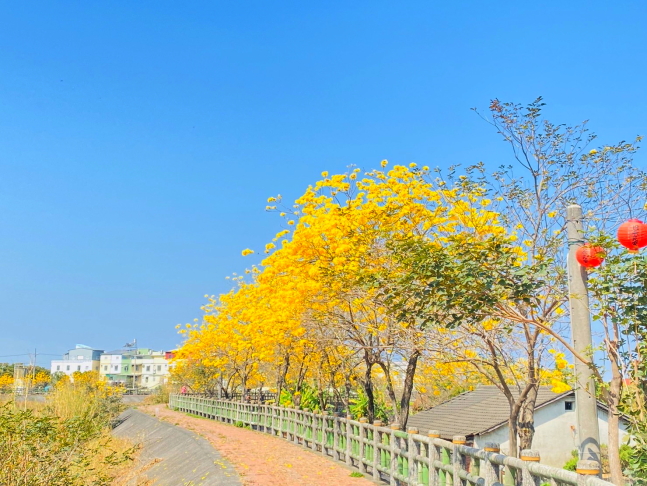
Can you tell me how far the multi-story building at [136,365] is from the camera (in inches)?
4018

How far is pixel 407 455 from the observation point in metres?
9.70

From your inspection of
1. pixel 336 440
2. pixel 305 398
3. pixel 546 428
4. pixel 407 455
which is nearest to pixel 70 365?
pixel 305 398

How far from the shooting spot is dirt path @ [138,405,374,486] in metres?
10.9

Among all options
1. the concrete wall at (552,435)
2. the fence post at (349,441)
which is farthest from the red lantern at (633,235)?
the concrete wall at (552,435)

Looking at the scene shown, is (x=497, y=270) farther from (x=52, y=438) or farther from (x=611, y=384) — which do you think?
(x=52, y=438)

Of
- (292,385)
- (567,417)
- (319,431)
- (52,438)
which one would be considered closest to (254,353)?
(292,385)

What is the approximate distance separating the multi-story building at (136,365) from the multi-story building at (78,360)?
1623 mm

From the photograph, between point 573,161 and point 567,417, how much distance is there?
58.6 feet

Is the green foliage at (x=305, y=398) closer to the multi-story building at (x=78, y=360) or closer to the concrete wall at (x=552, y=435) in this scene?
the concrete wall at (x=552, y=435)

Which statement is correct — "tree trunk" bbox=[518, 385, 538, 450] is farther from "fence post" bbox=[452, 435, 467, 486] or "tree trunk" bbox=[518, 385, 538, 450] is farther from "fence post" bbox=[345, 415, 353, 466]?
"fence post" bbox=[345, 415, 353, 466]

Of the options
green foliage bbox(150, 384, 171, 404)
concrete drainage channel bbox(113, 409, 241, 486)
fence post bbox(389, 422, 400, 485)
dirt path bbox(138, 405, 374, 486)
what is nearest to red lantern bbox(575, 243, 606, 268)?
fence post bbox(389, 422, 400, 485)

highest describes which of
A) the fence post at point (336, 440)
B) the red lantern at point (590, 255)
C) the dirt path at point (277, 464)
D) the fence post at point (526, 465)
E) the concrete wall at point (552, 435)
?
the red lantern at point (590, 255)

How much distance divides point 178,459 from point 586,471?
13556 mm

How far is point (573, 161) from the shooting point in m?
9.55
